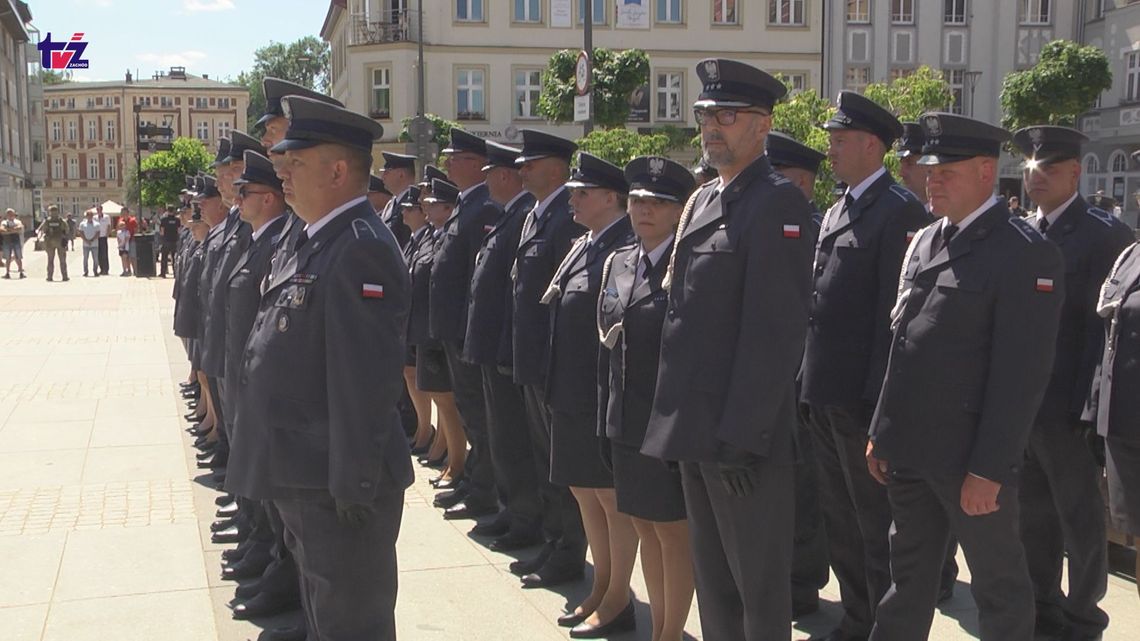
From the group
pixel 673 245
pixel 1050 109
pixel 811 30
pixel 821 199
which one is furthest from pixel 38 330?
pixel 811 30

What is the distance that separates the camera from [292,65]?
356 feet

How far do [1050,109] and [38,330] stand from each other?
29020 millimetres

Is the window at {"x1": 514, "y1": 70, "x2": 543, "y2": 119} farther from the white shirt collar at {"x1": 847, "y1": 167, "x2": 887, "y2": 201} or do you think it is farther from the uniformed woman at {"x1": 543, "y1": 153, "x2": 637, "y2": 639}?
the white shirt collar at {"x1": 847, "y1": 167, "x2": 887, "y2": 201}

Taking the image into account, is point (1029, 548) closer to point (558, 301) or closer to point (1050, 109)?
point (558, 301)

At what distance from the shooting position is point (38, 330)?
58.2 ft

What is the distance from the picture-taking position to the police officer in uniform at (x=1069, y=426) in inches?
192

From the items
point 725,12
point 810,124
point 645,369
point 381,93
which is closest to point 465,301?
point 645,369

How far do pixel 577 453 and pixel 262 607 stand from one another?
5.66 ft

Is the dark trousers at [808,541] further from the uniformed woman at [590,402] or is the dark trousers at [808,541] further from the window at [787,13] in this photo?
the window at [787,13]

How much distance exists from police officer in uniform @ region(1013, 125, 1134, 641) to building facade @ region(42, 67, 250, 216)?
115m

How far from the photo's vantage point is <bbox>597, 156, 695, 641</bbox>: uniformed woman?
14.3ft

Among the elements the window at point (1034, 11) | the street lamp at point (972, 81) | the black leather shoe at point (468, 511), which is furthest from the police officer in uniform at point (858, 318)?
the window at point (1034, 11)

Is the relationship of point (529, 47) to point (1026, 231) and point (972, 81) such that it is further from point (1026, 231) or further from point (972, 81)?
point (1026, 231)

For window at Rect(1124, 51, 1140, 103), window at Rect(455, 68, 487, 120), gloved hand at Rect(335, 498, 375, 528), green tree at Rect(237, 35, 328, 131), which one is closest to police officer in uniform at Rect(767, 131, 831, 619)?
gloved hand at Rect(335, 498, 375, 528)
